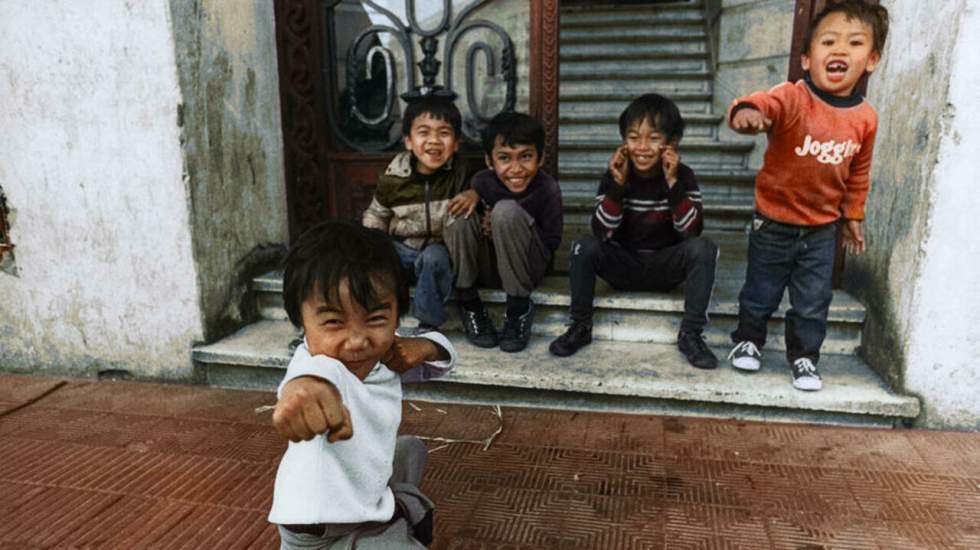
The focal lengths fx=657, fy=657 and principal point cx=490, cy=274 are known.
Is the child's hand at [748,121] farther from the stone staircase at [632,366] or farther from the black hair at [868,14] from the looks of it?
the stone staircase at [632,366]

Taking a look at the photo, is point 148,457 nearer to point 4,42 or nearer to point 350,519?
point 350,519

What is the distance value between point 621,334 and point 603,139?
3.06 metres

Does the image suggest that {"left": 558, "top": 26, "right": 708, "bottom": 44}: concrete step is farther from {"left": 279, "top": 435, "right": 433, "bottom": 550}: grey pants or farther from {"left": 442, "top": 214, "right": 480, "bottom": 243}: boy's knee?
{"left": 279, "top": 435, "right": 433, "bottom": 550}: grey pants

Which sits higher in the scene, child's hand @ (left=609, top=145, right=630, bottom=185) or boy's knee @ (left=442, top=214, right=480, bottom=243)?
child's hand @ (left=609, top=145, right=630, bottom=185)

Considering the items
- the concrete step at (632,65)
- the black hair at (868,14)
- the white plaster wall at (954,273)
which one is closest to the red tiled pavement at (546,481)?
the white plaster wall at (954,273)

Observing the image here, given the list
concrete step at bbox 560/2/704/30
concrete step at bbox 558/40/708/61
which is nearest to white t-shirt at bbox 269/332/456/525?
concrete step at bbox 558/40/708/61

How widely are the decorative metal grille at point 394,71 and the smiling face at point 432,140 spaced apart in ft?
1.40

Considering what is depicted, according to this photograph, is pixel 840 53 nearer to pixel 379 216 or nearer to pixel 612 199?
pixel 612 199

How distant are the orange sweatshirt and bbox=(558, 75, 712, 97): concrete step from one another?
3.79 meters

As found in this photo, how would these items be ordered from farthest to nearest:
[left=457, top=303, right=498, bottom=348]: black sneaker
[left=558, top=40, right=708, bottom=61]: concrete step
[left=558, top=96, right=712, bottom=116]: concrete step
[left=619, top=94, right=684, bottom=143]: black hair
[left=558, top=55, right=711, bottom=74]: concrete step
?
[left=558, top=40, right=708, bottom=61]: concrete step < [left=558, top=55, right=711, bottom=74]: concrete step < [left=558, top=96, right=712, bottom=116]: concrete step < [left=457, top=303, right=498, bottom=348]: black sneaker < [left=619, top=94, right=684, bottom=143]: black hair

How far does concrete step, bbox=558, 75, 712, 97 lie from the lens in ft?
20.6

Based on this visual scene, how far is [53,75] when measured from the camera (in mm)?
2938

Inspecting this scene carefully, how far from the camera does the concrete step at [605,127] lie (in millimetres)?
5789

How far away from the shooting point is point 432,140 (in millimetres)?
3031
